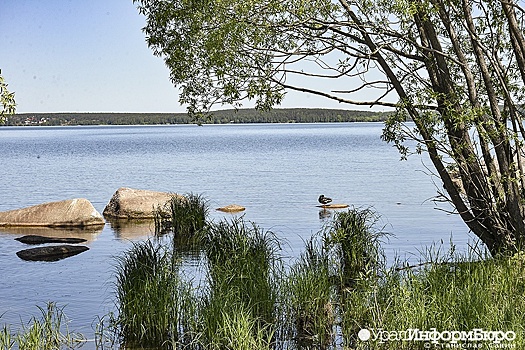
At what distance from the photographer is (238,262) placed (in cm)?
Answer: 1066

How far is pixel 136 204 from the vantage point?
2152 cm

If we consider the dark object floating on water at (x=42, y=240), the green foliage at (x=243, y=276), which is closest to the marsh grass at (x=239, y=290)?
the green foliage at (x=243, y=276)

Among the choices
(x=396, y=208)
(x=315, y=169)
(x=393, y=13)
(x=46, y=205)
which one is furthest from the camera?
(x=315, y=169)

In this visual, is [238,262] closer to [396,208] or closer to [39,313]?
[39,313]

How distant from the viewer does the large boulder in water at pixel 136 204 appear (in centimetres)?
2128

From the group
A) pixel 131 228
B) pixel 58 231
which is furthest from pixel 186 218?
pixel 58 231

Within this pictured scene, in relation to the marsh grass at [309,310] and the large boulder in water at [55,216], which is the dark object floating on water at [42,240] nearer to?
the large boulder in water at [55,216]

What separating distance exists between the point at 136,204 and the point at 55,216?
249 cm

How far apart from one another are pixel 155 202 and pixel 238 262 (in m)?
11.0

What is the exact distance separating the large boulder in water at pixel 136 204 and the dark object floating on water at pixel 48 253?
5.15 meters

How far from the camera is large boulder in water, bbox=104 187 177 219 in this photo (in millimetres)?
21281

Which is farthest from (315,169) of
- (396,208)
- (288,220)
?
(288,220)

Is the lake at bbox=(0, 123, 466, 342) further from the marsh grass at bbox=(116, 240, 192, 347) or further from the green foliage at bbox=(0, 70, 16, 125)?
the green foliage at bbox=(0, 70, 16, 125)

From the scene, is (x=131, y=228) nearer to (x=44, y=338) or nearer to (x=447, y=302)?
(x=44, y=338)
